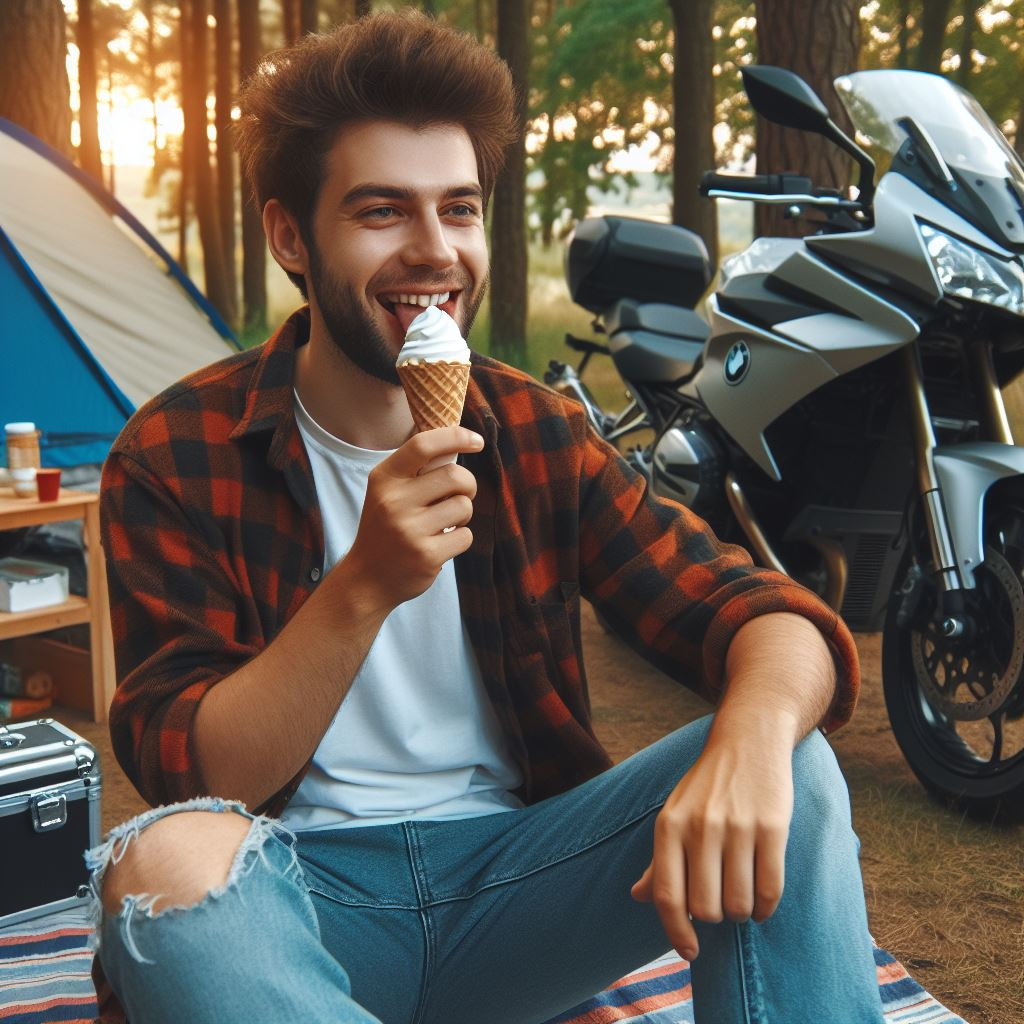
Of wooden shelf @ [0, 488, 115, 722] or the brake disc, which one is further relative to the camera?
wooden shelf @ [0, 488, 115, 722]

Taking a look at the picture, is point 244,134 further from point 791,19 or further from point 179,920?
point 791,19

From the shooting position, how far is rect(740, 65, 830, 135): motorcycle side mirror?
2.54 m

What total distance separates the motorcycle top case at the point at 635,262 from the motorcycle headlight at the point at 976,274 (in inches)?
64.2

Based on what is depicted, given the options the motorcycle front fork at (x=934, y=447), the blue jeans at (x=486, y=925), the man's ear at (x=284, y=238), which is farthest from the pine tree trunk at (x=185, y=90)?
the blue jeans at (x=486, y=925)

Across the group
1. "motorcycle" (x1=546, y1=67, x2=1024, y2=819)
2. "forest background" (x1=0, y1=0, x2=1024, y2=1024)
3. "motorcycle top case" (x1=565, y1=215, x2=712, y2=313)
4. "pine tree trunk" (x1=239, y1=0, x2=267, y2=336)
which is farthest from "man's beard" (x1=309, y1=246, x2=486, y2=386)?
"pine tree trunk" (x1=239, y1=0, x2=267, y2=336)

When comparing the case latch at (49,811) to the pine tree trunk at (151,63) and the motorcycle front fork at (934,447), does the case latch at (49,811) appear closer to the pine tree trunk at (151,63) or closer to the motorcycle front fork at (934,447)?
the motorcycle front fork at (934,447)

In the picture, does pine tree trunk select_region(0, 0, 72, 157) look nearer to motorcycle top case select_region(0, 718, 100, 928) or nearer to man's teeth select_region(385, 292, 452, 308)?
motorcycle top case select_region(0, 718, 100, 928)

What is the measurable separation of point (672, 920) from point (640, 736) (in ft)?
7.67

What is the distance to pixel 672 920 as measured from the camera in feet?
4.01

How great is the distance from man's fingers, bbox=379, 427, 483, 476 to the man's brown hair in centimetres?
57

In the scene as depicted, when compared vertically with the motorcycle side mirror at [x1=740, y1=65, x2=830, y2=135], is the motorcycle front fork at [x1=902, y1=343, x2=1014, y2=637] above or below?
below

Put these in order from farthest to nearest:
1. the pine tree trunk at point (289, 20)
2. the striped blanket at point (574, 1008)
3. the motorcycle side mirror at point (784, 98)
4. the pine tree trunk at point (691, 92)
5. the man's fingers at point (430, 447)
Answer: the pine tree trunk at point (289, 20)
the pine tree trunk at point (691, 92)
the motorcycle side mirror at point (784, 98)
the striped blanket at point (574, 1008)
the man's fingers at point (430, 447)

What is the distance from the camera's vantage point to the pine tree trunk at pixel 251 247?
13.9 m

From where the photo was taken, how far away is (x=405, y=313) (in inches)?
63.9
